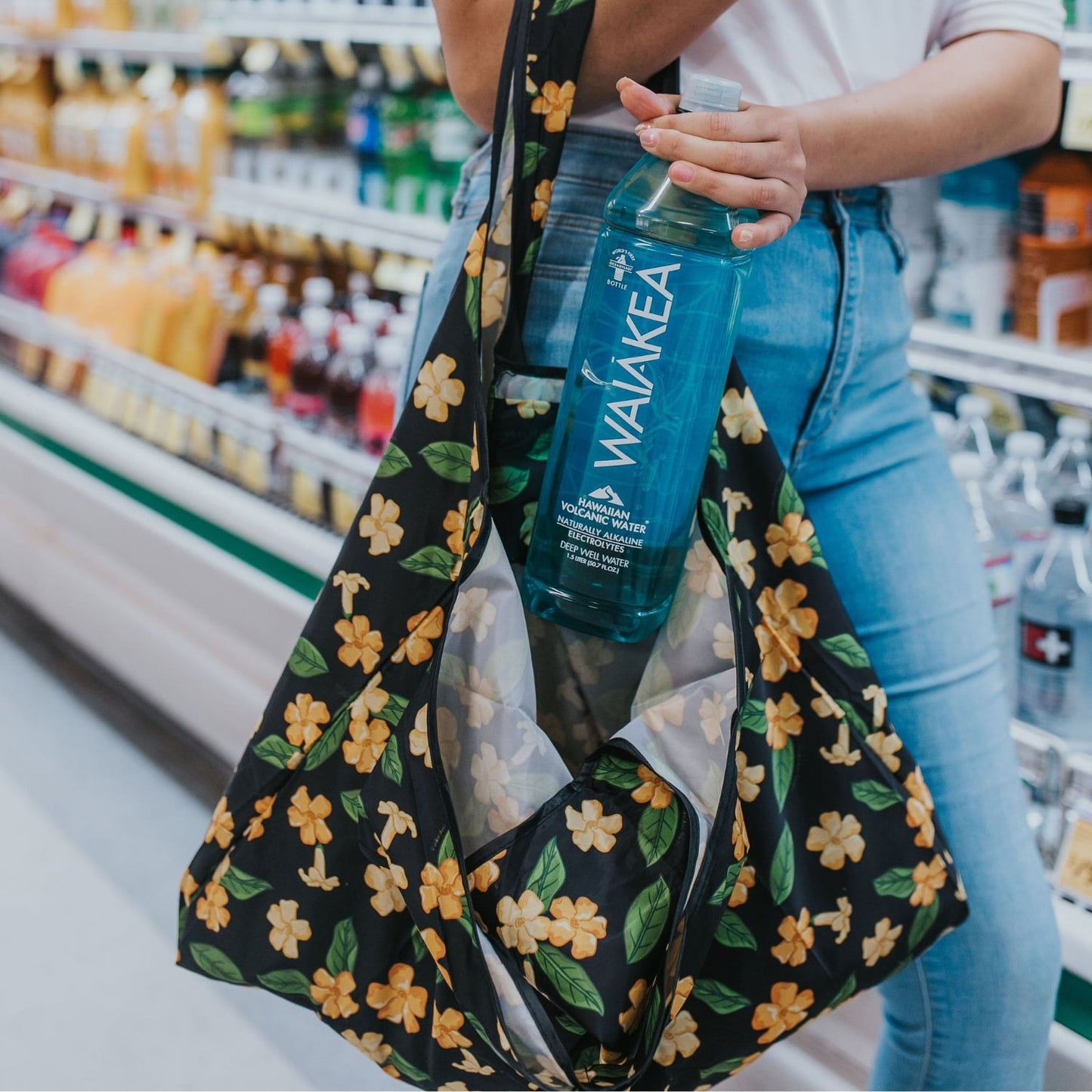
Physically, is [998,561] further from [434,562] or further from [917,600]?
[434,562]

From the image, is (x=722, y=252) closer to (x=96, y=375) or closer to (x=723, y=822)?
(x=723, y=822)

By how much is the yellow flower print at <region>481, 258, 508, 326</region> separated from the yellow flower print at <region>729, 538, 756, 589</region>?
23cm

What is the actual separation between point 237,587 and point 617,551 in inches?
61.2

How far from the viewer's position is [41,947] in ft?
6.21

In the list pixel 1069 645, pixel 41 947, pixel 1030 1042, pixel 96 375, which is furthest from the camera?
pixel 96 375

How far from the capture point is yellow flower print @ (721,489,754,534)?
84 cm

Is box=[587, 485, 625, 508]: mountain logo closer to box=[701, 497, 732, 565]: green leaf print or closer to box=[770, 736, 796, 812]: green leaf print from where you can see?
box=[701, 497, 732, 565]: green leaf print

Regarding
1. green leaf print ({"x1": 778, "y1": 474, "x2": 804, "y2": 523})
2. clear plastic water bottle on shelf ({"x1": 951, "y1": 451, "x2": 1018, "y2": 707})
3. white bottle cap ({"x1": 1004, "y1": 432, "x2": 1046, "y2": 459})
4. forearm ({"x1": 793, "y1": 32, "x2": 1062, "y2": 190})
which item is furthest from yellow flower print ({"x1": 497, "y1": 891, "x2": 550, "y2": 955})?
white bottle cap ({"x1": 1004, "y1": 432, "x2": 1046, "y2": 459})

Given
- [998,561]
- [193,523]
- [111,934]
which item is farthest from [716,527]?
[193,523]

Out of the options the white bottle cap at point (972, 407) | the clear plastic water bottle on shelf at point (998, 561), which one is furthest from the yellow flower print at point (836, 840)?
the white bottle cap at point (972, 407)

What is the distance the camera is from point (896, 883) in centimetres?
85

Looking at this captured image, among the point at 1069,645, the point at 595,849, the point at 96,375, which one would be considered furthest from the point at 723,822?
the point at 96,375

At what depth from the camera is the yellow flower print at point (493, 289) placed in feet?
2.77

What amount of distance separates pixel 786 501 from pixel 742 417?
7cm
